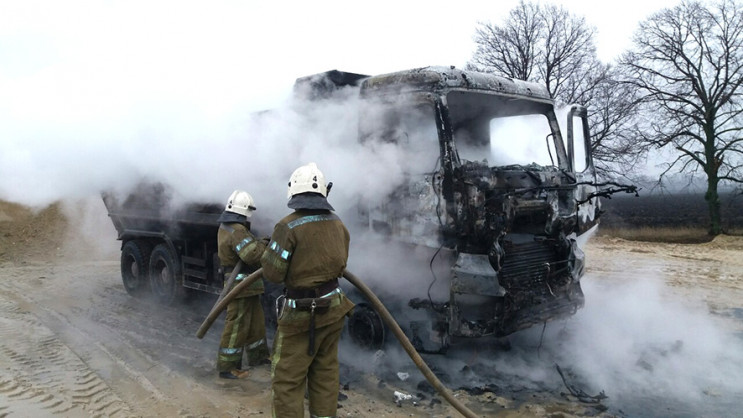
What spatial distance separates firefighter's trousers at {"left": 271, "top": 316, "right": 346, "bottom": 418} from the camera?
328cm

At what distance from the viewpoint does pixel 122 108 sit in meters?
7.17

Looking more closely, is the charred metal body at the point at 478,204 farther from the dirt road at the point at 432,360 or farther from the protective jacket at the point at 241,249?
the protective jacket at the point at 241,249

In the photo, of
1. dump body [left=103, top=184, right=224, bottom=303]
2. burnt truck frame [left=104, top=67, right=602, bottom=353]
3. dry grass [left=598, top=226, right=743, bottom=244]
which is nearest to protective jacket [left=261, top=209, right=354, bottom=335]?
burnt truck frame [left=104, top=67, right=602, bottom=353]

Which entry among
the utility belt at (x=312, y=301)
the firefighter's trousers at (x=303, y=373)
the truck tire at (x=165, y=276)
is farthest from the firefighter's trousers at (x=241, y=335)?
the truck tire at (x=165, y=276)

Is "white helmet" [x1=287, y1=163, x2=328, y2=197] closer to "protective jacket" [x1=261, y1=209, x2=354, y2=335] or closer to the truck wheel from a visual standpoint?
"protective jacket" [x1=261, y1=209, x2=354, y2=335]

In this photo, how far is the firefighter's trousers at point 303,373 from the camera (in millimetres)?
3283

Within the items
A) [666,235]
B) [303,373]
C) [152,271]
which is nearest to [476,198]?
[303,373]

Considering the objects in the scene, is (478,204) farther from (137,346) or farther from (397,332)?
(137,346)

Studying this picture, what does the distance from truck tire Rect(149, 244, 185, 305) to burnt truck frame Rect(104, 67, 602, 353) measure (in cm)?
202

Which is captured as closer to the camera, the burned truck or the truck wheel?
the burned truck

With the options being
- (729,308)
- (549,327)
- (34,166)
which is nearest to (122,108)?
(34,166)

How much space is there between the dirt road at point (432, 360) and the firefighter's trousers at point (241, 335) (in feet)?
0.65

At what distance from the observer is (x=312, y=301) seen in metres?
3.33

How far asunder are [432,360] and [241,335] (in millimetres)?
1858
